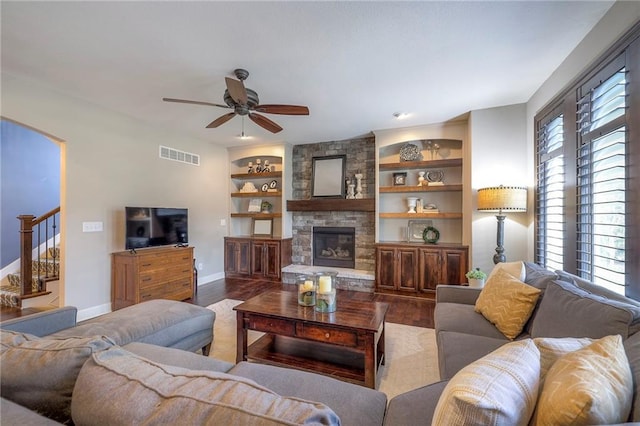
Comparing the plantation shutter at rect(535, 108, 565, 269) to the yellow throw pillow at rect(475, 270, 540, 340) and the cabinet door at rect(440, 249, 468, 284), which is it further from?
the yellow throw pillow at rect(475, 270, 540, 340)

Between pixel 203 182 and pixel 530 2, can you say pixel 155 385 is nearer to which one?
pixel 530 2

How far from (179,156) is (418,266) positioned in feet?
14.6

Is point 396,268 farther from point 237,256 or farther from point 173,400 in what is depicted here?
point 173,400

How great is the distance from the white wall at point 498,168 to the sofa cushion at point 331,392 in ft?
10.6

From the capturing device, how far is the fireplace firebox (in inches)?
210

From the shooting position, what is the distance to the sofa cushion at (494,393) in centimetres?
67

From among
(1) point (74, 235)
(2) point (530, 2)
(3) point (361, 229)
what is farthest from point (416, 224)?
(1) point (74, 235)

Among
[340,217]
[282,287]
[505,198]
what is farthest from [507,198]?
[282,287]

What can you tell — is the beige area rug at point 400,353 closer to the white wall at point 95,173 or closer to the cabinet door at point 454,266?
the cabinet door at point 454,266

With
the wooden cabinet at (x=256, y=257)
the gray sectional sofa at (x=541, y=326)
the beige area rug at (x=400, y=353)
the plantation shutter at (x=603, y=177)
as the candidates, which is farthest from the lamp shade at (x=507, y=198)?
the wooden cabinet at (x=256, y=257)

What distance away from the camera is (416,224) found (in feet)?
15.8

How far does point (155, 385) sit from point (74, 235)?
3729 mm

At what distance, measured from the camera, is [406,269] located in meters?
4.36

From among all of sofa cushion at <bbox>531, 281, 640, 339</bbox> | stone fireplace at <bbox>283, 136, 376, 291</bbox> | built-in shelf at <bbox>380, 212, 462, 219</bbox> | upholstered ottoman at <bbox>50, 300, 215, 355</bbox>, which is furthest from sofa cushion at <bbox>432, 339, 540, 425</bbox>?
stone fireplace at <bbox>283, 136, 376, 291</bbox>
